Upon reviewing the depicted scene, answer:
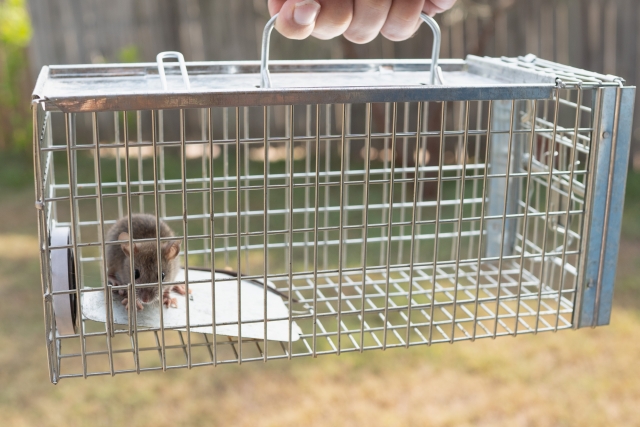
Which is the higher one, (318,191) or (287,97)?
(287,97)

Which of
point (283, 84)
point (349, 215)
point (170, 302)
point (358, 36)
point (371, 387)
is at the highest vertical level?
point (358, 36)

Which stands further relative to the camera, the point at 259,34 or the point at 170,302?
the point at 259,34

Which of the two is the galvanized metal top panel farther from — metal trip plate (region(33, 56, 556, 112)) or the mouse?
the mouse

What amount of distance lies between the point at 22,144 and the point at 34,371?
2907 mm

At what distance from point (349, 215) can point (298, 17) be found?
139 inches

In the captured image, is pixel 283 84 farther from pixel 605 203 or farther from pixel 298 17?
pixel 605 203

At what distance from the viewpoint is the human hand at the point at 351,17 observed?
48.2 inches

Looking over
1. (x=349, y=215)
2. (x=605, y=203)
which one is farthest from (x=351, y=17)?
(x=349, y=215)

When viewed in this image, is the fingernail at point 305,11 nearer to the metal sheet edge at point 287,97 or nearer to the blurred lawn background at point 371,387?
the metal sheet edge at point 287,97

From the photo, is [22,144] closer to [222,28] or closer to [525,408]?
[222,28]

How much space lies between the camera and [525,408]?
3303 millimetres

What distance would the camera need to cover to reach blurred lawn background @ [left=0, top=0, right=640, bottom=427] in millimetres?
3246

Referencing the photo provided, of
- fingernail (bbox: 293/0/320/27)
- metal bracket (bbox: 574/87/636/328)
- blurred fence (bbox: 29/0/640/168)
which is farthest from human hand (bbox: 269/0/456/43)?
blurred fence (bbox: 29/0/640/168)

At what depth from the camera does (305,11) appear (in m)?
1.20
